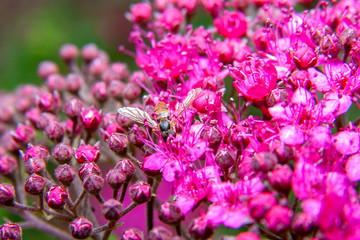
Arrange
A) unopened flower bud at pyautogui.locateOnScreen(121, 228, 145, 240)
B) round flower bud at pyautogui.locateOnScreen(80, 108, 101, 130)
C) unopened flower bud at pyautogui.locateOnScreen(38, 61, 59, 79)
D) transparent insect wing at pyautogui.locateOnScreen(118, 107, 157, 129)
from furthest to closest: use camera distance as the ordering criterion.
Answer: unopened flower bud at pyautogui.locateOnScreen(38, 61, 59, 79), round flower bud at pyautogui.locateOnScreen(80, 108, 101, 130), transparent insect wing at pyautogui.locateOnScreen(118, 107, 157, 129), unopened flower bud at pyautogui.locateOnScreen(121, 228, 145, 240)

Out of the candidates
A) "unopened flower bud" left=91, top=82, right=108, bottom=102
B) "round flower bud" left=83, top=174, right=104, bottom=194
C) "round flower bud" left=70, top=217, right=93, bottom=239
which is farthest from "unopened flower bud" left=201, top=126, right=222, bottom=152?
"unopened flower bud" left=91, top=82, right=108, bottom=102

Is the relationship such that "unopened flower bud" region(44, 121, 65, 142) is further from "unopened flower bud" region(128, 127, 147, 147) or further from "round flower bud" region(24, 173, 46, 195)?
"unopened flower bud" region(128, 127, 147, 147)

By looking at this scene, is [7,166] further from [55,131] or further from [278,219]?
[278,219]

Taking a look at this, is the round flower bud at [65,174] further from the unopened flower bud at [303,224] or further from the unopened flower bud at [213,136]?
the unopened flower bud at [303,224]

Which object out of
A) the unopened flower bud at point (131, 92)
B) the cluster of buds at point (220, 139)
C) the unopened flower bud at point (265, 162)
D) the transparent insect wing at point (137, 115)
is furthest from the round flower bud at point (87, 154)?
the unopened flower bud at point (265, 162)

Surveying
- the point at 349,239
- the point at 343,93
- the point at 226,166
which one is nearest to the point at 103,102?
the point at 226,166
